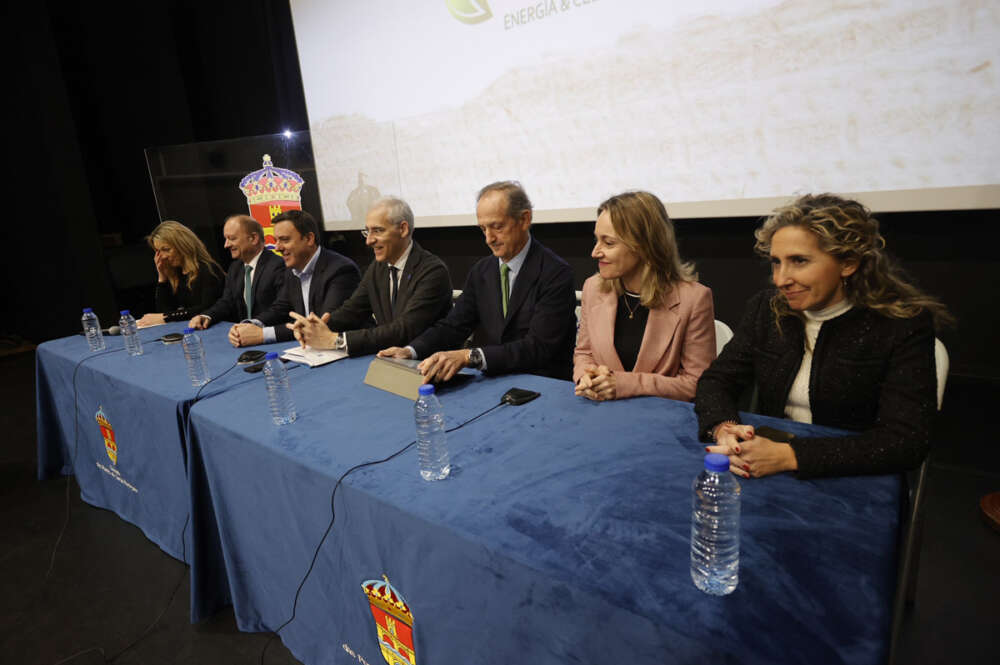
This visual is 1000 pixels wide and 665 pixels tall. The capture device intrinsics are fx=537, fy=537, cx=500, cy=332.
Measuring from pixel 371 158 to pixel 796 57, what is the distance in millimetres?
2869

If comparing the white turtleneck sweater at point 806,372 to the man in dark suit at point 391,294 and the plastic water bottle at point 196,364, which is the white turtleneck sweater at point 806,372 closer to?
the man in dark suit at point 391,294

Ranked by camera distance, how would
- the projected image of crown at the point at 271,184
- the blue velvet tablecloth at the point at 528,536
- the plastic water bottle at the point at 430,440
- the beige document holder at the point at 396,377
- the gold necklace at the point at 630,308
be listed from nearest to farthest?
1. the blue velvet tablecloth at the point at 528,536
2. the plastic water bottle at the point at 430,440
3. the beige document holder at the point at 396,377
4. the gold necklace at the point at 630,308
5. the projected image of crown at the point at 271,184

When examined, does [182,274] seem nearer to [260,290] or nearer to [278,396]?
→ [260,290]

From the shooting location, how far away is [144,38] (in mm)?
5258

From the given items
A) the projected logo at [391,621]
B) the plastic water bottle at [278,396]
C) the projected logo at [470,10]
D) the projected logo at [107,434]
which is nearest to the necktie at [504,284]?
the plastic water bottle at [278,396]

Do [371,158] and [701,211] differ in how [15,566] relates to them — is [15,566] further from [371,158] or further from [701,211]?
Answer: [701,211]

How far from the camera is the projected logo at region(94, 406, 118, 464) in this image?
2.36 m

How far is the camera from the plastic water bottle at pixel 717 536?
0.82 metres

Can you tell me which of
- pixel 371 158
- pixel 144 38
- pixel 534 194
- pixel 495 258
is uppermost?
pixel 144 38

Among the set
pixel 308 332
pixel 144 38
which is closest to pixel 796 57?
pixel 308 332

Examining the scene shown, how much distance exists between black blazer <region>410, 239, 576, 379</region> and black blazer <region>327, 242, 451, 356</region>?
0.43ft

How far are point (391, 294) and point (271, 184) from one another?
2521 millimetres

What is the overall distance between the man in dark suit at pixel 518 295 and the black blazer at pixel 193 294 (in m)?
1.92

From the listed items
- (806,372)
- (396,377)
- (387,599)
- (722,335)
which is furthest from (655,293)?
(387,599)
